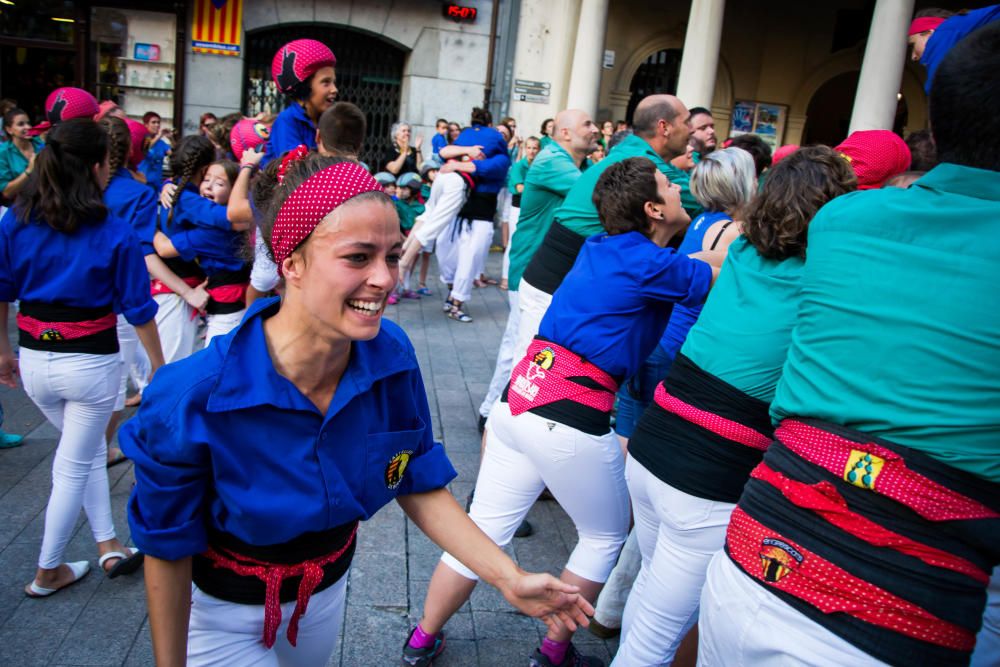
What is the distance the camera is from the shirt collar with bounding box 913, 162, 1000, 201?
1.74 metres

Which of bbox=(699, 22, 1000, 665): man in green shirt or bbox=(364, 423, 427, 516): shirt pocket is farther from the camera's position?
bbox=(364, 423, 427, 516): shirt pocket

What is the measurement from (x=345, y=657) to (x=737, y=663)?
1.85m

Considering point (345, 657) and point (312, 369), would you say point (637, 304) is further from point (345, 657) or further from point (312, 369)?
point (345, 657)

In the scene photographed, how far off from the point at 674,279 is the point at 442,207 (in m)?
6.13

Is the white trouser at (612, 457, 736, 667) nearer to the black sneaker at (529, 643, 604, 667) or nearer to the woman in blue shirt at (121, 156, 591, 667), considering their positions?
the black sneaker at (529, 643, 604, 667)

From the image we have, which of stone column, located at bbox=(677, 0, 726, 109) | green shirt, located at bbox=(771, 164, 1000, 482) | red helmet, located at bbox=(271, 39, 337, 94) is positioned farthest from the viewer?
stone column, located at bbox=(677, 0, 726, 109)

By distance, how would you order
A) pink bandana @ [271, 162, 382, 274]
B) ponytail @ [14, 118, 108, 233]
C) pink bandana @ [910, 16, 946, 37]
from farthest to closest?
pink bandana @ [910, 16, 946, 37]
ponytail @ [14, 118, 108, 233]
pink bandana @ [271, 162, 382, 274]

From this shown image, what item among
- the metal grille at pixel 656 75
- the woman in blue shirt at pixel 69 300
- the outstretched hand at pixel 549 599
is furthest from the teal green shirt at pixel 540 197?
the metal grille at pixel 656 75

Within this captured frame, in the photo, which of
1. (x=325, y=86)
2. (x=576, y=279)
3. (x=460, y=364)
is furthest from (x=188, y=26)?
(x=576, y=279)

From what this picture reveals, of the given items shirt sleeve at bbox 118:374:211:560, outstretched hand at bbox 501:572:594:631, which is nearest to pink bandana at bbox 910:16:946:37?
outstretched hand at bbox 501:572:594:631

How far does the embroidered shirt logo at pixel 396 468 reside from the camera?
212 centimetres

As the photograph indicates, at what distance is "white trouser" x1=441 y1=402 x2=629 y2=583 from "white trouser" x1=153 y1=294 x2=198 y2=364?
265 cm

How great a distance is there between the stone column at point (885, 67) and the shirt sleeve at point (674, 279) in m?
9.45

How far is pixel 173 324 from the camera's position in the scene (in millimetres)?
5199
